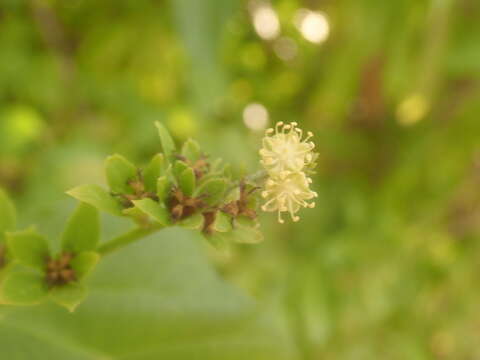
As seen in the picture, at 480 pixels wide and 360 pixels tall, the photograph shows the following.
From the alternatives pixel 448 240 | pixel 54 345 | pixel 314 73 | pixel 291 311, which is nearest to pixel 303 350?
pixel 291 311

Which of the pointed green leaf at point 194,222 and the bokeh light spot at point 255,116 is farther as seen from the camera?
the bokeh light spot at point 255,116

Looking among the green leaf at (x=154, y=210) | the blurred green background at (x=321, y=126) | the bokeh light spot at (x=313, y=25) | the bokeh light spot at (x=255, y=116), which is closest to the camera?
the green leaf at (x=154, y=210)

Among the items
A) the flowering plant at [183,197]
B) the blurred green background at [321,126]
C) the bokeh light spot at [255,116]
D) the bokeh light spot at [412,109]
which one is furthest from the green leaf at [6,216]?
the bokeh light spot at [255,116]

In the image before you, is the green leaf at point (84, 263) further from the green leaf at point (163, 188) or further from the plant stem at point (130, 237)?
the green leaf at point (163, 188)

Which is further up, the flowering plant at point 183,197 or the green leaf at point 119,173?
the green leaf at point 119,173

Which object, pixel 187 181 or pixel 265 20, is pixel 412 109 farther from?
pixel 187 181

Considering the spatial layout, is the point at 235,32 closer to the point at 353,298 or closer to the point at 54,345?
the point at 353,298
